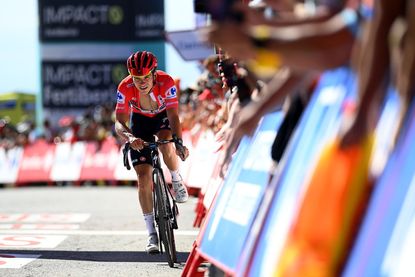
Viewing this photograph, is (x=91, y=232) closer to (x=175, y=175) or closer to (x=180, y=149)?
(x=175, y=175)

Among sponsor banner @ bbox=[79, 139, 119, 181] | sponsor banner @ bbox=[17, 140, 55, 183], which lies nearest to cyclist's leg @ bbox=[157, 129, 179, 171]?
sponsor banner @ bbox=[79, 139, 119, 181]

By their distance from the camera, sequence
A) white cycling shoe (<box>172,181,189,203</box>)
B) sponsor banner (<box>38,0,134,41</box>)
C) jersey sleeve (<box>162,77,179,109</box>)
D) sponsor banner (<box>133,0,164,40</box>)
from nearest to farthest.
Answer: jersey sleeve (<box>162,77,179,109</box>) → white cycling shoe (<box>172,181,189,203</box>) → sponsor banner (<box>38,0,134,41</box>) → sponsor banner (<box>133,0,164,40</box>)

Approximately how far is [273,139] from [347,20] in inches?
89.0

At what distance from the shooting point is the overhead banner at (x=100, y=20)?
121ft

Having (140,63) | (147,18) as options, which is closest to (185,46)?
(140,63)

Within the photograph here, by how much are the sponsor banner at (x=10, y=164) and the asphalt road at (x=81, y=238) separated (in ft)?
23.7

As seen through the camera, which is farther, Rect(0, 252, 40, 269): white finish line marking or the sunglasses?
the sunglasses

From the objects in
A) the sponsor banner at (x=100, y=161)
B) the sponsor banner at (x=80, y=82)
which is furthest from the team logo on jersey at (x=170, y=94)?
the sponsor banner at (x=80, y=82)

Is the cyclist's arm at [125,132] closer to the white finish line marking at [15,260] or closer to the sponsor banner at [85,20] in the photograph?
the white finish line marking at [15,260]

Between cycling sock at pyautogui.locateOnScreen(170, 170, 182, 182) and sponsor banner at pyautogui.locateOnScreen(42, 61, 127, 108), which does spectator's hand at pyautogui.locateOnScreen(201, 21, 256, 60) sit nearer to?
cycling sock at pyautogui.locateOnScreen(170, 170, 182, 182)

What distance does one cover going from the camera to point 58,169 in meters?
24.5

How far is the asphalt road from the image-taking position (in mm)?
7977

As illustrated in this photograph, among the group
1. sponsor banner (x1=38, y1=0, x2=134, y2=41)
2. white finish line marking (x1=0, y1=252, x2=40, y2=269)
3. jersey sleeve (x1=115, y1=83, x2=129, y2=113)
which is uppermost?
sponsor banner (x1=38, y1=0, x2=134, y2=41)

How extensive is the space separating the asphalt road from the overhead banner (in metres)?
20.2
